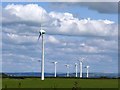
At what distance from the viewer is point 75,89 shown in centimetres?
4497

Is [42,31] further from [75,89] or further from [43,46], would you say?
[75,89]

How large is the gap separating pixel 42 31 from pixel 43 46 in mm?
7218

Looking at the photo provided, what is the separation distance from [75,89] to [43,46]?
61300 mm

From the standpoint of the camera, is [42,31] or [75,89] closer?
[75,89]

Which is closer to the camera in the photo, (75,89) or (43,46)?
(75,89)

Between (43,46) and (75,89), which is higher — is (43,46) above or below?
above

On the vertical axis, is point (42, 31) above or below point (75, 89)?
above

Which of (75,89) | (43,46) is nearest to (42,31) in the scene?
(43,46)

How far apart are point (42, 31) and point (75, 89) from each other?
6777cm

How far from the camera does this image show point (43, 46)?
106 metres

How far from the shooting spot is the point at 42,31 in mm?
112000
